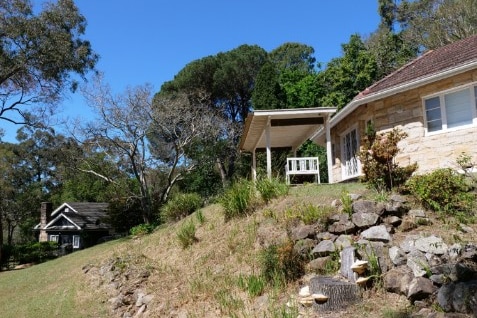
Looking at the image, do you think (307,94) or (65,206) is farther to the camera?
(65,206)

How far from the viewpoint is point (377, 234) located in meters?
7.72

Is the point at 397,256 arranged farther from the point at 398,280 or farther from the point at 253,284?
the point at 253,284

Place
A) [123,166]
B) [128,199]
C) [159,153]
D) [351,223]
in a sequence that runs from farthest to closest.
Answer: [159,153] < [123,166] < [128,199] < [351,223]

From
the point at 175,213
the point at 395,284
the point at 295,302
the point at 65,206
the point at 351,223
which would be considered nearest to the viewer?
the point at 395,284

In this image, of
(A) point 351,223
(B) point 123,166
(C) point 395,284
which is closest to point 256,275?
(A) point 351,223

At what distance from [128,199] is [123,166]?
3.95 metres

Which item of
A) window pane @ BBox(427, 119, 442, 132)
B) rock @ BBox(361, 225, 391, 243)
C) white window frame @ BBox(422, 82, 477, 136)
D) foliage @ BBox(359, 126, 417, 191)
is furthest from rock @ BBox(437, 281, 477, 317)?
window pane @ BBox(427, 119, 442, 132)

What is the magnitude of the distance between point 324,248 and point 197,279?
3.15 metres

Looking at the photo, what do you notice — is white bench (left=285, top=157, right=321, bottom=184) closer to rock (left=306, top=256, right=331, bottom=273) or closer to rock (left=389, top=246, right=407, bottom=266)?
rock (left=306, top=256, right=331, bottom=273)

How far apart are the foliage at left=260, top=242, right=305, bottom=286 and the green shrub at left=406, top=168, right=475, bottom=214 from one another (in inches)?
110

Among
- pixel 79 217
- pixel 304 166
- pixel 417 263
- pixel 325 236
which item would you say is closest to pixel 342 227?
pixel 325 236

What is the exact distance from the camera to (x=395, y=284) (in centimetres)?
645

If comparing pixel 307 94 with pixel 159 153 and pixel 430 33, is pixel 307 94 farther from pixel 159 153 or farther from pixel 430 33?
pixel 159 153

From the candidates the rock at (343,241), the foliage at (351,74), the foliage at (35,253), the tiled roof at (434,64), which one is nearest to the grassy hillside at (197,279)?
the rock at (343,241)
